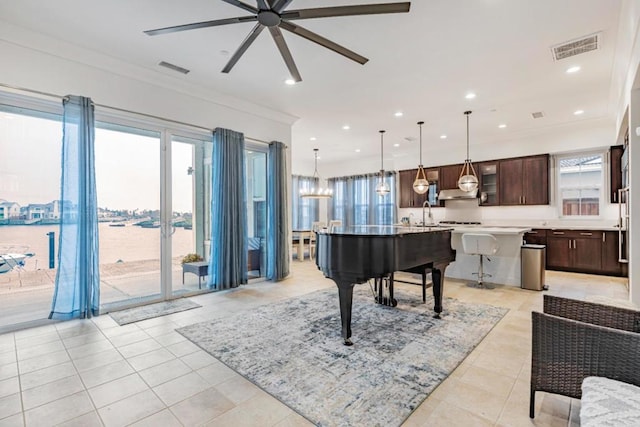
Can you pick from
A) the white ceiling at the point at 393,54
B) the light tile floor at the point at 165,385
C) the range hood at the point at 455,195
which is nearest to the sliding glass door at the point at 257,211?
the white ceiling at the point at 393,54

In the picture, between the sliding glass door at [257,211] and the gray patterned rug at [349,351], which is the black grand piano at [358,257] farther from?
the sliding glass door at [257,211]

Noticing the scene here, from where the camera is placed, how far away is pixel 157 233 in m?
4.44

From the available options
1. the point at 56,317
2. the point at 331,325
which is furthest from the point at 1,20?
the point at 331,325

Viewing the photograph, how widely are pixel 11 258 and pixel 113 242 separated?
0.95 m

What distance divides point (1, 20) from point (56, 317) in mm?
Result: 3057

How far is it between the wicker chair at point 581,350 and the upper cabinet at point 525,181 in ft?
19.3

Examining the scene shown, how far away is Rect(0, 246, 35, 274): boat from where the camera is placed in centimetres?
334

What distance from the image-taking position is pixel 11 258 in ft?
11.1

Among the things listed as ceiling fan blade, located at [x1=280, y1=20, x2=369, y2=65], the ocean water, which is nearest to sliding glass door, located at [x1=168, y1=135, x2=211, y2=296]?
the ocean water

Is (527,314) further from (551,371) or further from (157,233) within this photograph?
(157,233)

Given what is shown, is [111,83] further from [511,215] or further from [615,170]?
[615,170]

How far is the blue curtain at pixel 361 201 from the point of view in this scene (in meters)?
9.59

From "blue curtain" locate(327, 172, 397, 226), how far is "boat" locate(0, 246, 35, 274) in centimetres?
763

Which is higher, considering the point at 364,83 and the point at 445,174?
the point at 364,83
